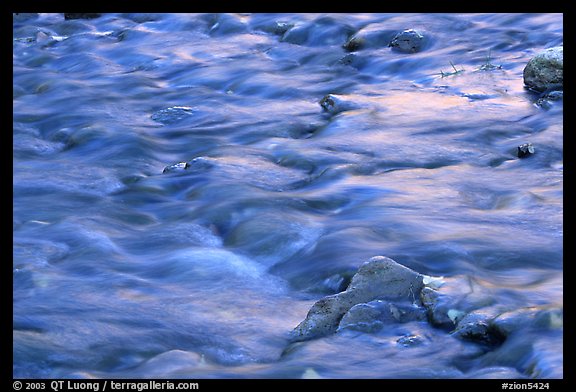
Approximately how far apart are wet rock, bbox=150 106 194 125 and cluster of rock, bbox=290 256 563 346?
4.34m

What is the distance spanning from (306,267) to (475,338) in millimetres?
1312

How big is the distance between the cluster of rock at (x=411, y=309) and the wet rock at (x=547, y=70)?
12.6 feet

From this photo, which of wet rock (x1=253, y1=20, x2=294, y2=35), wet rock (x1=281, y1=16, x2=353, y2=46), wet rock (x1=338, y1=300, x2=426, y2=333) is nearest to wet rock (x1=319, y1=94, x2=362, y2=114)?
wet rock (x1=281, y1=16, x2=353, y2=46)

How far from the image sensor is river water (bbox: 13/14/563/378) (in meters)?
4.36

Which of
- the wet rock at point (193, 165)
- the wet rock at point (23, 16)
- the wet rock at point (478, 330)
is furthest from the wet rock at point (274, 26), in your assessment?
the wet rock at point (478, 330)

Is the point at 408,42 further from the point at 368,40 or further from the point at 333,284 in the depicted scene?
the point at 333,284

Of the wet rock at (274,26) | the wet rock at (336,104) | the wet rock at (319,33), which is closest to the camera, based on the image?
the wet rock at (336,104)

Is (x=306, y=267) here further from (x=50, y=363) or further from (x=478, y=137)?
(x=478, y=137)

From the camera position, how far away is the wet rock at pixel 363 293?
175 inches

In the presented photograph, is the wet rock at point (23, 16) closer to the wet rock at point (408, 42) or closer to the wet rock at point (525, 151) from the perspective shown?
the wet rock at point (408, 42)

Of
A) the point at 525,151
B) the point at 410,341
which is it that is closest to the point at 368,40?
the point at 525,151

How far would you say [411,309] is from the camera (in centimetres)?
451
